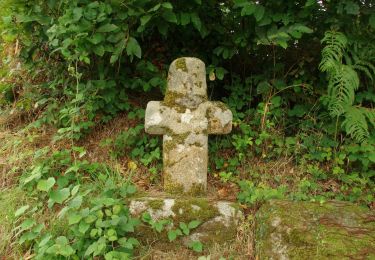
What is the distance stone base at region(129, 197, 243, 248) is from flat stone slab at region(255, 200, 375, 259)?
0.78 feet

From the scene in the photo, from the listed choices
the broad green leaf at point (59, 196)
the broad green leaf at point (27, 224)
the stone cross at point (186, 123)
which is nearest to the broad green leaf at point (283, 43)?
the stone cross at point (186, 123)

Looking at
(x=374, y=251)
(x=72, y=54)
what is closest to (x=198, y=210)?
(x=374, y=251)

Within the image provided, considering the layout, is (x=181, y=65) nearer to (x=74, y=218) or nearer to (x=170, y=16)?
(x=170, y=16)

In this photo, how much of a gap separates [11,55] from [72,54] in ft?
5.71

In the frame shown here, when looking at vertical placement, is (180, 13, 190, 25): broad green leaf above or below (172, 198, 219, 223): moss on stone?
above

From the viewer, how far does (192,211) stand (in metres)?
3.14

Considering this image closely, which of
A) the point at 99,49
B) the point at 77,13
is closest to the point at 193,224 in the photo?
the point at 99,49

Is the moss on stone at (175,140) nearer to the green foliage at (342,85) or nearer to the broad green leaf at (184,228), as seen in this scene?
the broad green leaf at (184,228)

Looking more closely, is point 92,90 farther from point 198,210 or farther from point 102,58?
point 198,210

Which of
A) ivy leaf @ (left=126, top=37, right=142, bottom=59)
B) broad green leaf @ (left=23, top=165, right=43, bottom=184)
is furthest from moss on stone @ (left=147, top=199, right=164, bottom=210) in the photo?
ivy leaf @ (left=126, top=37, right=142, bottom=59)

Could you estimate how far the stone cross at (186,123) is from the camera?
11.2ft

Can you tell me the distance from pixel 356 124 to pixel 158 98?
2013 mm

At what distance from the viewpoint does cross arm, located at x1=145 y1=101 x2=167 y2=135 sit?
11.2 ft

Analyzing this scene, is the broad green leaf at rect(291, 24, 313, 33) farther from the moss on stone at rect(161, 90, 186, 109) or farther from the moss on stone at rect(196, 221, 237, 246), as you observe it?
the moss on stone at rect(196, 221, 237, 246)
